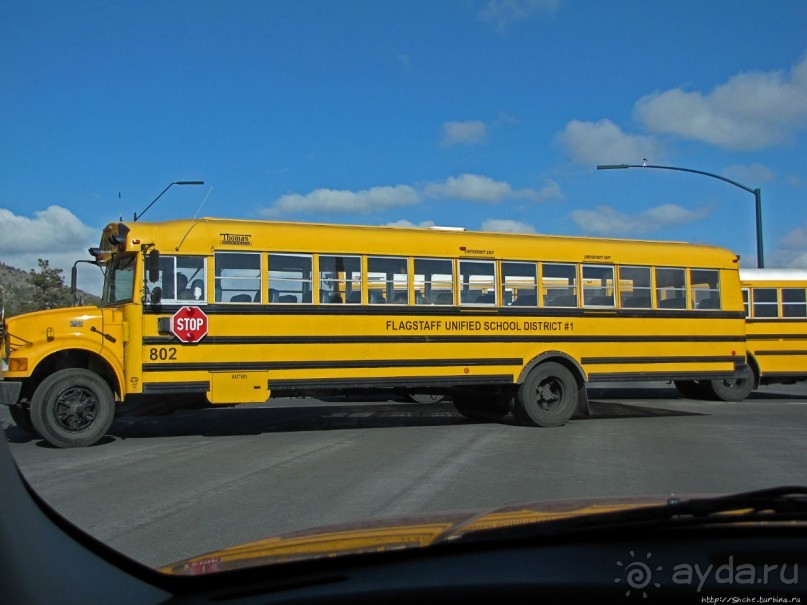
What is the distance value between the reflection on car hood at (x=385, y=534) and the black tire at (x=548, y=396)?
8.60m

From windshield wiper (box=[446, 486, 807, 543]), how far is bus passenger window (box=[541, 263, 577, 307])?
9701mm

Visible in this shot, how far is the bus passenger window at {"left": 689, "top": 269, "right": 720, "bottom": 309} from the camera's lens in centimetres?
1284

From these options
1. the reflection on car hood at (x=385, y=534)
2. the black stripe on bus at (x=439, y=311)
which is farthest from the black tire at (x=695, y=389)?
the reflection on car hood at (x=385, y=534)

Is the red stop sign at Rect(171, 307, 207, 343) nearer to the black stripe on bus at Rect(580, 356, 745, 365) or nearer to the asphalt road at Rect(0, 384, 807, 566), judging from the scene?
the asphalt road at Rect(0, 384, 807, 566)

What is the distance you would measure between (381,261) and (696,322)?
5581 millimetres

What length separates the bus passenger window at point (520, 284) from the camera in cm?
1173

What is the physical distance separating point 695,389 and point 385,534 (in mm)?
16584

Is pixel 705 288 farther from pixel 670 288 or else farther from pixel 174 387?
pixel 174 387

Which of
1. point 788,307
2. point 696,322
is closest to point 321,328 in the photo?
point 696,322

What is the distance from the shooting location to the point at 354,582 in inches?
82.7

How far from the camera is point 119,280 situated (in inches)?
412

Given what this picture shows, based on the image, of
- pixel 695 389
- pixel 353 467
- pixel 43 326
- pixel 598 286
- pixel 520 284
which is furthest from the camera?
pixel 695 389

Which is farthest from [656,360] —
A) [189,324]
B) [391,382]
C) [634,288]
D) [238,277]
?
[189,324]

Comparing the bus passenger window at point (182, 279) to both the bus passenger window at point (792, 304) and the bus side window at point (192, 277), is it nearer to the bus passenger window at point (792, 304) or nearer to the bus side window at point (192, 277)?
the bus side window at point (192, 277)
